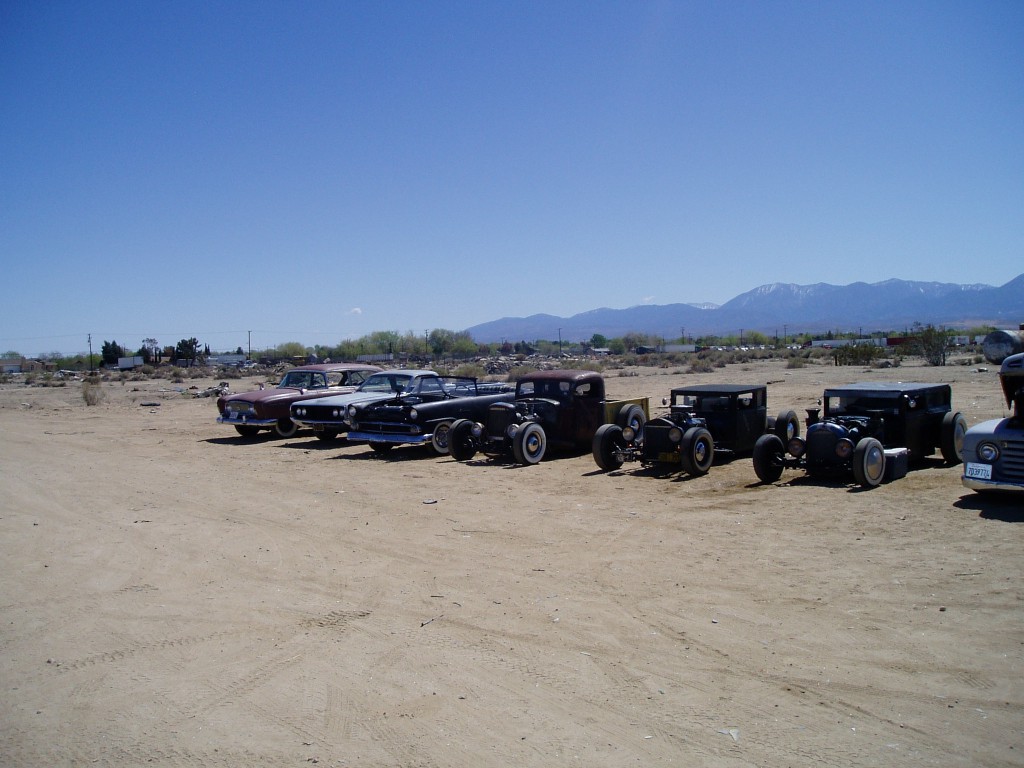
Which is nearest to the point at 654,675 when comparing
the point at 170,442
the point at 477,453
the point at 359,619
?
the point at 359,619

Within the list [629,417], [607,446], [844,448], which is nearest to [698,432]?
[607,446]

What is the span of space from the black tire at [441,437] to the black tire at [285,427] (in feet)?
16.2

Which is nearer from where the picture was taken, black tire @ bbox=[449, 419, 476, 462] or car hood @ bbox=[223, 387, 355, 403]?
black tire @ bbox=[449, 419, 476, 462]

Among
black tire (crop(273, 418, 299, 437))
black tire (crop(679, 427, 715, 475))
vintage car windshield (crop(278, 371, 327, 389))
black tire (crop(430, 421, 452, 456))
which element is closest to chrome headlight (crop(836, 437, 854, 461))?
black tire (crop(679, 427, 715, 475))

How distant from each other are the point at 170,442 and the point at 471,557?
13.5 metres

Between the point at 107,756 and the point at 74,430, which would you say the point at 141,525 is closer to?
the point at 107,756

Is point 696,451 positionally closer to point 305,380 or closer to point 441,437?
point 441,437

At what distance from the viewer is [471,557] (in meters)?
7.63

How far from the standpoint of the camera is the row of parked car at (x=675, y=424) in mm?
9977

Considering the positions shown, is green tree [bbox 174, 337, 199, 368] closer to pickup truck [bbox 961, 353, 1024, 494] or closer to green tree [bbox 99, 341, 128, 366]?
green tree [bbox 99, 341, 128, 366]

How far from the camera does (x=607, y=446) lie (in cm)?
1234

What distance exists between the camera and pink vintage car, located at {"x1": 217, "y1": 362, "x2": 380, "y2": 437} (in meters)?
17.9

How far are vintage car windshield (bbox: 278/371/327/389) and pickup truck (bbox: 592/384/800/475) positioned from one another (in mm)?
9312

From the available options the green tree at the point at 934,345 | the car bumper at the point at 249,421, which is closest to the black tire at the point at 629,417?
the car bumper at the point at 249,421
